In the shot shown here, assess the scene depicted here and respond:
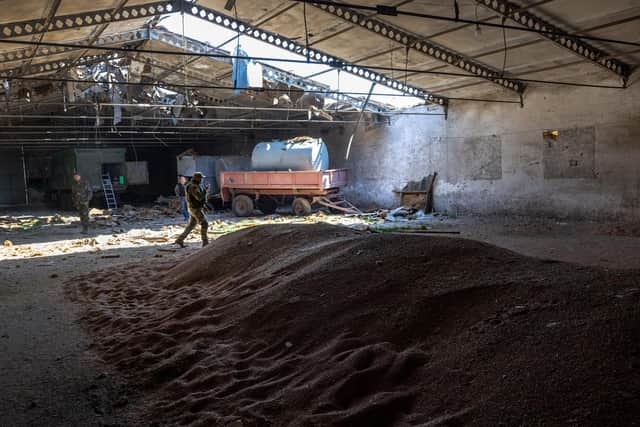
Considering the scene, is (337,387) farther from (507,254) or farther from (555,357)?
(507,254)

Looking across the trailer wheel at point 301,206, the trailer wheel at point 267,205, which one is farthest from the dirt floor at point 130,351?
the trailer wheel at point 267,205

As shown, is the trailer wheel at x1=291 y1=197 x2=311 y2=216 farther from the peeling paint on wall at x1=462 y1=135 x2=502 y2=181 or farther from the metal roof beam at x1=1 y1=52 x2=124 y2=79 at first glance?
the metal roof beam at x1=1 y1=52 x2=124 y2=79

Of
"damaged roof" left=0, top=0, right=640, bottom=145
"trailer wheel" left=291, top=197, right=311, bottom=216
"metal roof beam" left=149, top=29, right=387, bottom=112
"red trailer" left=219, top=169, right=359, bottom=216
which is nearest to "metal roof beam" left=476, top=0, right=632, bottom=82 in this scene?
"damaged roof" left=0, top=0, right=640, bottom=145

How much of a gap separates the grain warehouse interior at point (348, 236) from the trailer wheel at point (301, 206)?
0.51 ft

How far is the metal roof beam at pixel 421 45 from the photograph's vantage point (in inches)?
456

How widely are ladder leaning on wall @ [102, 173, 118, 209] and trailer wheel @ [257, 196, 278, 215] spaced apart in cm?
920

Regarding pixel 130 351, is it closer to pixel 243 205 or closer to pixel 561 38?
pixel 561 38

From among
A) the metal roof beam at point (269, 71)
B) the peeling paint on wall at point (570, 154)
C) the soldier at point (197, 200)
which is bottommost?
the soldier at point (197, 200)

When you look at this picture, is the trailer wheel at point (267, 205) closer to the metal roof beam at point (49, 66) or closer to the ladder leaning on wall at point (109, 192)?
the metal roof beam at point (49, 66)

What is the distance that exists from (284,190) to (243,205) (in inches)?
84.2

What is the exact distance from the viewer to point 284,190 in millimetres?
19375

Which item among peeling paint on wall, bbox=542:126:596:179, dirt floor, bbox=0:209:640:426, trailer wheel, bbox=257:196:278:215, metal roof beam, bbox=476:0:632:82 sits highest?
metal roof beam, bbox=476:0:632:82

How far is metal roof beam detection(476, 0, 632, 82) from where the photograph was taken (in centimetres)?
995

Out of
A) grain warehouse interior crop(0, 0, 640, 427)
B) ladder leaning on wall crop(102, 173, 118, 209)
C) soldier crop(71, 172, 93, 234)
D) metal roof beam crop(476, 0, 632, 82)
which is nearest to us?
grain warehouse interior crop(0, 0, 640, 427)
